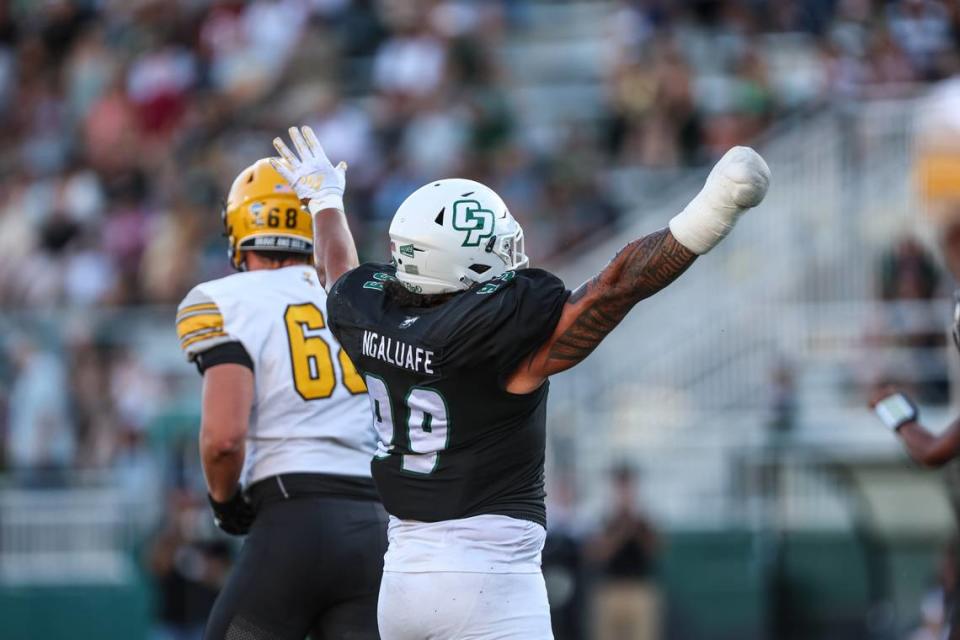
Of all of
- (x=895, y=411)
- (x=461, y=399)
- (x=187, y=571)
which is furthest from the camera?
(x=187, y=571)

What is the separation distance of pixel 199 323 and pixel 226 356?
15 centimetres

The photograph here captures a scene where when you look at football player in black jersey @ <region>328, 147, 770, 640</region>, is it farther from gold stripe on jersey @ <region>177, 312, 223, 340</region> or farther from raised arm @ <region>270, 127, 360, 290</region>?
gold stripe on jersey @ <region>177, 312, 223, 340</region>

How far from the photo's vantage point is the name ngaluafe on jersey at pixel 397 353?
16.4ft

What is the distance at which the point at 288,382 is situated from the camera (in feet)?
19.7

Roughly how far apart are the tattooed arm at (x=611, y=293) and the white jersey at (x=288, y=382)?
1319 millimetres

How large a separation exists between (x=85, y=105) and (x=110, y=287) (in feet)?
11.0

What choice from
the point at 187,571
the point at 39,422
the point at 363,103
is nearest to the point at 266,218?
the point at 187,571

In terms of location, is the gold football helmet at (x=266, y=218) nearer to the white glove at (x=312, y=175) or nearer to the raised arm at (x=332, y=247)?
the white glove at (x=312, y=175)

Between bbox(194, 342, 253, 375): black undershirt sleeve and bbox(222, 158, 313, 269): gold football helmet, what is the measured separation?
0.51 m

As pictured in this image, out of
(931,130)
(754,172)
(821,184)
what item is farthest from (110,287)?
(754,172)

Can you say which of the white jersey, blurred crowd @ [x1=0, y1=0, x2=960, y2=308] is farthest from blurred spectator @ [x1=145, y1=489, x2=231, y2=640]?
the white jersey

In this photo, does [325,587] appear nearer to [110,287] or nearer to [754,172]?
[754,172]

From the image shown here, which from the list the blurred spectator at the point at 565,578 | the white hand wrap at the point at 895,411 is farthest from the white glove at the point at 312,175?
the blurred spectator at the point at 565,578

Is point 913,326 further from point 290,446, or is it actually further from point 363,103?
point 290,446
